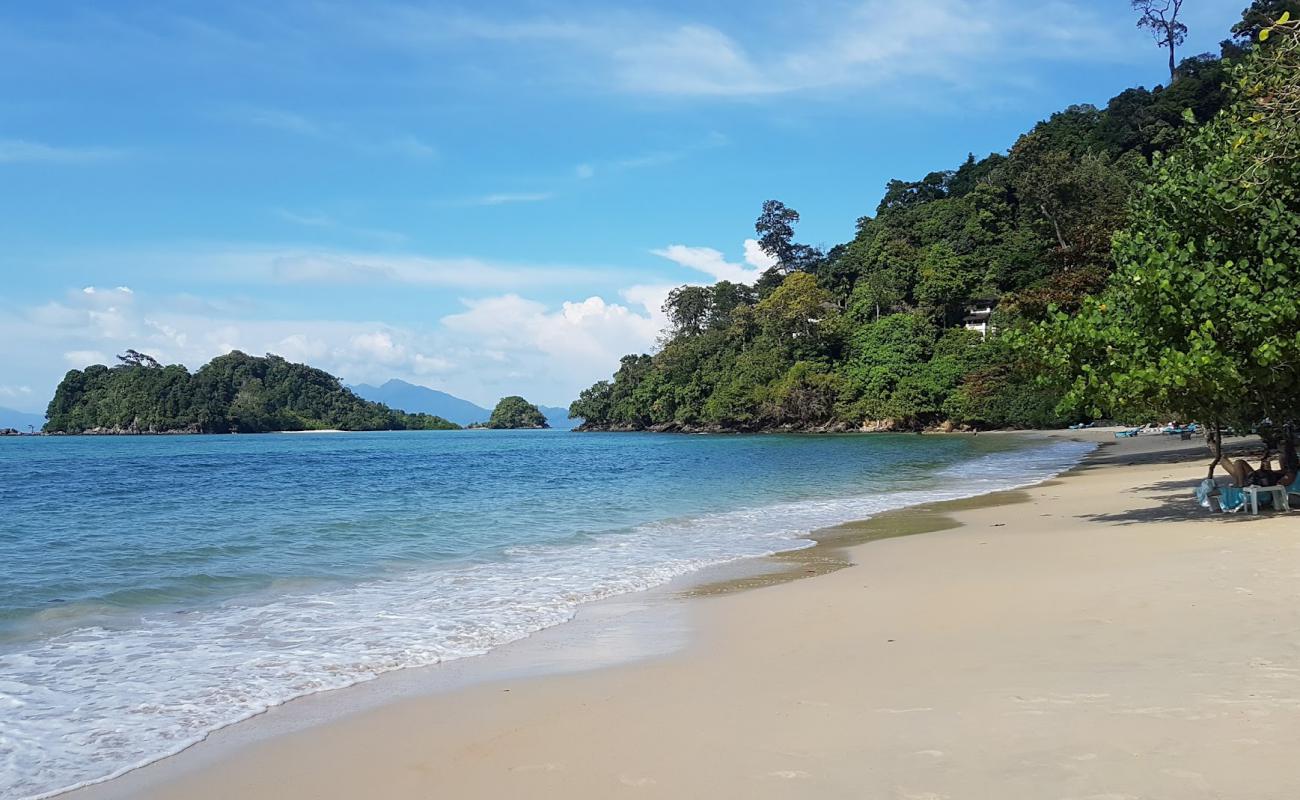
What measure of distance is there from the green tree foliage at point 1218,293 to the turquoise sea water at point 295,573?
553cm

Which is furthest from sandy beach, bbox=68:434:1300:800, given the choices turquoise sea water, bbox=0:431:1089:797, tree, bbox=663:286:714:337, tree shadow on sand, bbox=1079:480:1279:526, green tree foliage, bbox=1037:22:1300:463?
tree, bbox=663:286:714:337

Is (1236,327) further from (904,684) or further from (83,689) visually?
(83,689)

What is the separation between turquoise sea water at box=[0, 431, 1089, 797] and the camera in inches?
243

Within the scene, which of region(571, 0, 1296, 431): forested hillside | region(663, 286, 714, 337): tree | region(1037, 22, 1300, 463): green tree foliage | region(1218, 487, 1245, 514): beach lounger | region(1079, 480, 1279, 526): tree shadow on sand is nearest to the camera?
region(1037, 22, 1300, 463): green tree foliage

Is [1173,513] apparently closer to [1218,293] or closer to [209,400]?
[1218,293]

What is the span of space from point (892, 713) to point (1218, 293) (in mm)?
8219

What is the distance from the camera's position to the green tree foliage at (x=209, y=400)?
129 m

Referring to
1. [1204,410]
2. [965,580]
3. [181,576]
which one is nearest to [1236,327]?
[1204,410]

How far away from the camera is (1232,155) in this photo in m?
10.4

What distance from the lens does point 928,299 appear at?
75.6 metres

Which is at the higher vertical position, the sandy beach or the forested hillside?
the forested hillside

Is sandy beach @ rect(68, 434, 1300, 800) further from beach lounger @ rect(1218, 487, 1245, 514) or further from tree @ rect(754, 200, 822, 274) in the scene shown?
tree @ rect(754, 200, 822, 274)

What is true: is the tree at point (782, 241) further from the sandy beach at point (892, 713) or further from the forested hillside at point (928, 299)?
the sandy beach at point (892, 713)

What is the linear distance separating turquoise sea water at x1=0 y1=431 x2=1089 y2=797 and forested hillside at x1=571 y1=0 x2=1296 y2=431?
131ft
